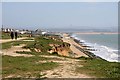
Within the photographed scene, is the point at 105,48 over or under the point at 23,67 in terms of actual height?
under

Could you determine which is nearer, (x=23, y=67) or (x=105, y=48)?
(x=23, y=67)

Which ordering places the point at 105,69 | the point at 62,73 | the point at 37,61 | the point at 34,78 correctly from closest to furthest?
the point at 34,78 < the point at 62,73 < the point at 105,69 < the point at 37,61

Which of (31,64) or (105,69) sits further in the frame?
(31,64)

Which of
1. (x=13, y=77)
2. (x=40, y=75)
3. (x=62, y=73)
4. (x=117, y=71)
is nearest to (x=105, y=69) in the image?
(x=117, y=71)

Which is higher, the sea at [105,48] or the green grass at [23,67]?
the green grass at [23,67]

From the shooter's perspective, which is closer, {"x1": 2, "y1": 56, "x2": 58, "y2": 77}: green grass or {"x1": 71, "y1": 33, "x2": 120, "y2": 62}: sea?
{"x1": 2, "y1": 56, "x2": 58, "y2": 77}: green grass

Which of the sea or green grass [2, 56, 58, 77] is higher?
green grass [2, 56, 58, 77]

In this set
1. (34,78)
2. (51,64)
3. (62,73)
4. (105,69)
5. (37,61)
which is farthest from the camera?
(37,61)

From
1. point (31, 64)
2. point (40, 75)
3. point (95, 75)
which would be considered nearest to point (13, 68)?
point (31, 64)

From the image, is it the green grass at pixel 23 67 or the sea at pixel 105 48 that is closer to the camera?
the green grass at pixel 23 67

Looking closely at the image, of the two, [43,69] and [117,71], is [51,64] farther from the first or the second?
[117,71]
